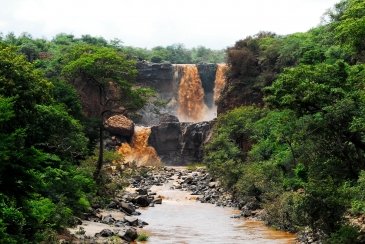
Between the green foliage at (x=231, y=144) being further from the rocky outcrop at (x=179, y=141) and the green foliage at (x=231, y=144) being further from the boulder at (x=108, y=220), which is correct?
the rocky outcrop at (x=179, y=141)

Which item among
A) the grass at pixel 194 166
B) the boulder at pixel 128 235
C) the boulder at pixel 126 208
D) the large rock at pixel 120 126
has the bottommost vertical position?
the grass at pixel 194 166

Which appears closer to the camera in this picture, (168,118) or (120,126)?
(120,126)

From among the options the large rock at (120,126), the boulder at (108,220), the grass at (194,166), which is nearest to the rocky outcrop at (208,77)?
the grass at (194,166)

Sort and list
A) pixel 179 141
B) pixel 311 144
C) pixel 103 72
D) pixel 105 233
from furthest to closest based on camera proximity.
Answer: pixel 179 141 → pixel 103 72 → pixel 311 144 → pixel 105 233

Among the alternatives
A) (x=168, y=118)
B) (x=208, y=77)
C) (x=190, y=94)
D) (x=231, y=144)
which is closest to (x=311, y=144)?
(x=231, y=144)

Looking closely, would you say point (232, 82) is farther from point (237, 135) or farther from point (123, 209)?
point (123, 209)

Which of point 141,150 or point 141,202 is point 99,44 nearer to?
point 141,150

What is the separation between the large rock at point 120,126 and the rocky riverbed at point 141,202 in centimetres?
736

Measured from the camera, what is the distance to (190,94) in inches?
3241

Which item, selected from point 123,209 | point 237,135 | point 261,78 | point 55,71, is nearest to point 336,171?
point 123,209

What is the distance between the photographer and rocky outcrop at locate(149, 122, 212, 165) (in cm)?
7256

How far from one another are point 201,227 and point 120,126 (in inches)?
1597

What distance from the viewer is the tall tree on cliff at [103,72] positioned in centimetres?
3578

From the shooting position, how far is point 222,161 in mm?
45719
